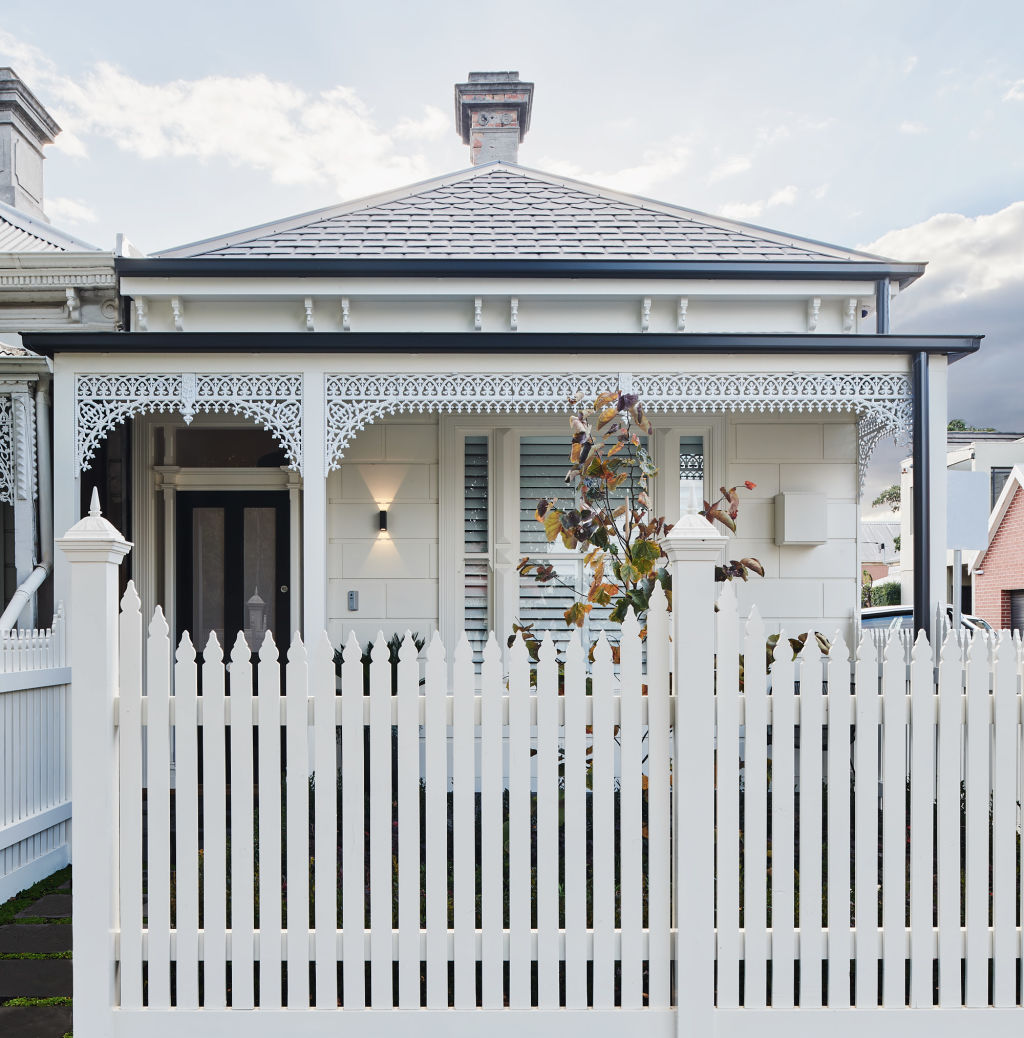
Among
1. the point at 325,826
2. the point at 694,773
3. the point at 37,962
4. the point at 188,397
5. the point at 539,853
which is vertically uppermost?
the point at 188,397

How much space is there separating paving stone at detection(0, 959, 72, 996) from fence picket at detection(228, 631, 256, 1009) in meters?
1.09

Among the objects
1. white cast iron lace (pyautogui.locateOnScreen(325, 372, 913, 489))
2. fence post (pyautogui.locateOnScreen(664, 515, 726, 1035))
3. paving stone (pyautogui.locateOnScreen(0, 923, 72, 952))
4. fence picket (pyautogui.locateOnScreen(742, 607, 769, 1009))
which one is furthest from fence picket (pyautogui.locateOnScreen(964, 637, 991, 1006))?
paving stone (pyautogui.locateOnScreen(0, 923, 72, 952))

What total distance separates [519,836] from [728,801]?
0.65 m

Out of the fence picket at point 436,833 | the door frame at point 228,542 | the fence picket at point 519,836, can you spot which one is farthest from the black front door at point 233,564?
the fence picket at point 519,836

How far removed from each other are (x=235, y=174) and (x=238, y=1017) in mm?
13388

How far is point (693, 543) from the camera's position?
8.09 ft

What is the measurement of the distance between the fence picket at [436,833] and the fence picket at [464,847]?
0.04m

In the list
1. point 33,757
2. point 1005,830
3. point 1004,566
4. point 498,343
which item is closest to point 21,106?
point 498,343

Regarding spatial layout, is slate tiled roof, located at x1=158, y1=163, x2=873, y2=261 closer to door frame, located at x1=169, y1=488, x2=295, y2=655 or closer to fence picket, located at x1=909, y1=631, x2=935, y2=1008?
door frame, located at x1=169, y1=488, x2=295, y2=655

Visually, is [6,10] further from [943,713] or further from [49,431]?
[943,713]

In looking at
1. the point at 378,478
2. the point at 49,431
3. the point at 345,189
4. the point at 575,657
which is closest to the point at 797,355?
the point at 378,478

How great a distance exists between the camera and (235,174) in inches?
Answer: 518

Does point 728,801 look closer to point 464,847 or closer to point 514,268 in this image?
point 464,847

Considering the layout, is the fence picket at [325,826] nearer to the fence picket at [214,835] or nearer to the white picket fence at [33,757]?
the fence picket at [214,835]
